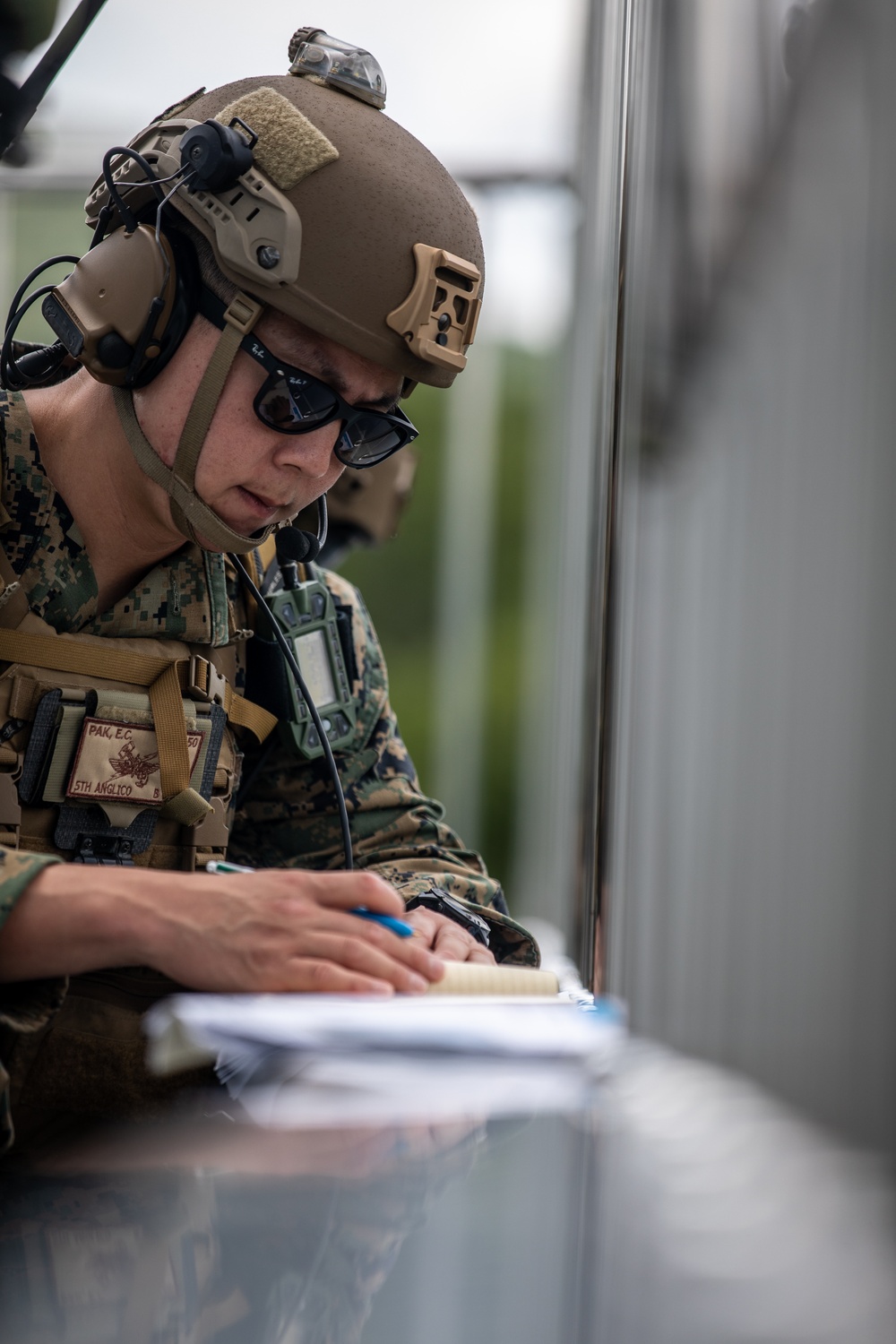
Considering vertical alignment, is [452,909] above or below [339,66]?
below

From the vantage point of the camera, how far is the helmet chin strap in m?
1.07

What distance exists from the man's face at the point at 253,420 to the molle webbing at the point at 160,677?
156 millimetres

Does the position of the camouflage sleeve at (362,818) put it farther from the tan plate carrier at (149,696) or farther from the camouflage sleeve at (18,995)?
the camouflage sleeve at (18,995)

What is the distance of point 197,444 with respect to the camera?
110 centimetres

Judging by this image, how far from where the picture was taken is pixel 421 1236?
1.88ft

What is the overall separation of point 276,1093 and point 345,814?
51 cm

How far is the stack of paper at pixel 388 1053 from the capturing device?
2.44ft

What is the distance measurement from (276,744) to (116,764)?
0.88 feet

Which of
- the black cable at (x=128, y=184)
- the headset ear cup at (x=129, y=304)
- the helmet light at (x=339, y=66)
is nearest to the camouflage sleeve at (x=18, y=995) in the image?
the headset ear cup at (x=129, y=304)

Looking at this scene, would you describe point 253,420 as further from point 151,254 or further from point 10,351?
point 10,351

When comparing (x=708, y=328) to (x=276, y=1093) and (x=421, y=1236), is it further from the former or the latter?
(x=421, y=1236)

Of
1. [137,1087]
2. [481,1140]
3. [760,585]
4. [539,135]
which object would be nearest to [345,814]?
[137,1087]

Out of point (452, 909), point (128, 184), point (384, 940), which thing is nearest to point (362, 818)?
point (452, 909)

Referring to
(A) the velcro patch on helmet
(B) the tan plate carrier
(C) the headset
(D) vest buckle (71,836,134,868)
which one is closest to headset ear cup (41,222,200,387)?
(C) the headset
